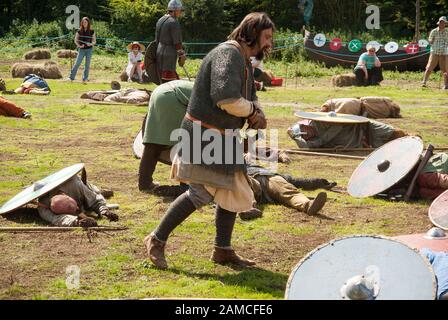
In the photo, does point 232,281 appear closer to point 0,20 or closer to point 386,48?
point 386,48

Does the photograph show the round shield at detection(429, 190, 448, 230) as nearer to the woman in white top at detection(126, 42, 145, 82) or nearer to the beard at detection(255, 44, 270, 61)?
the beard at detection(255, 44, 270, 61)

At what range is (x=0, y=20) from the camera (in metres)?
38.5

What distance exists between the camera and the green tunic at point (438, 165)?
802cm

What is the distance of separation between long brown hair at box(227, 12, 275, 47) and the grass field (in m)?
1.56

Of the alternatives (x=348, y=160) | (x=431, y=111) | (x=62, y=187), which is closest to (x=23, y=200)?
(x=62, y=187)

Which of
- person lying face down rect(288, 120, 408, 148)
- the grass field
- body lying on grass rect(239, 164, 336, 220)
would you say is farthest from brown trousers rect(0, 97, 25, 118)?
body lying on grass rect(239, 164, 336, 220)

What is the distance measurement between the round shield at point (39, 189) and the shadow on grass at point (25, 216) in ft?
0.26

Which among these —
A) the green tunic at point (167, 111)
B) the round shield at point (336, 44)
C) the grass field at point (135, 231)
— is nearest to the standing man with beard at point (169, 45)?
the grass field at point (135, 231)

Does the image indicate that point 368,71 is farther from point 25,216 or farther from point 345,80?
point 25,216

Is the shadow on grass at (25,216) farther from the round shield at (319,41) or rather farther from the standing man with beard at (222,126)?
the round shield at (319,41)

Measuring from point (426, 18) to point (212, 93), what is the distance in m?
26.9

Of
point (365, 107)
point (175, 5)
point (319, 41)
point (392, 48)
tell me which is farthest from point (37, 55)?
point (365, 107)

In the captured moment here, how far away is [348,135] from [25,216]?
5001mm

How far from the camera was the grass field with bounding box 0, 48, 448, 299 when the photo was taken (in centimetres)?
546
